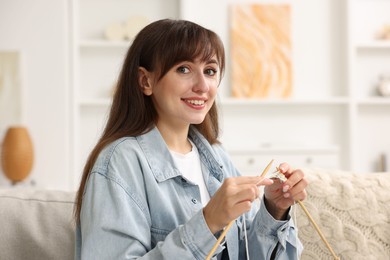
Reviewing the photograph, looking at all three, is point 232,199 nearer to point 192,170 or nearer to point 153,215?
point 153,215

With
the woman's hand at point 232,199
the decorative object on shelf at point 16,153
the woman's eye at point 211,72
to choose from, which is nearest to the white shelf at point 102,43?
the decorative object on shelf at point 16,153

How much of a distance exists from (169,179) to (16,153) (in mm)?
3095

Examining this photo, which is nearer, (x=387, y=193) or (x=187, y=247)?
(x=187, y=247)

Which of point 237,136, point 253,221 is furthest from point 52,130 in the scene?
point 253,221

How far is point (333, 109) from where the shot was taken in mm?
4961

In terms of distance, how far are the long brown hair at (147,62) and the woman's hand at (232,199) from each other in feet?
1.14

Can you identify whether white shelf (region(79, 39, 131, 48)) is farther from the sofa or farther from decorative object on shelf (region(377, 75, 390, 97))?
the sofa

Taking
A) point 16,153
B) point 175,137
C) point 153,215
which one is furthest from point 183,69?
point 16,153

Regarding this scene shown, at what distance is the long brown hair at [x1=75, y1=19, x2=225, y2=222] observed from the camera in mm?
1601

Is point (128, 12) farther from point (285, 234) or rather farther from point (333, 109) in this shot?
point (285, 234)

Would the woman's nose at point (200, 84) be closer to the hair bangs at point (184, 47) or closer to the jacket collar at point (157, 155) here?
the hair bangs at point (184, 47)

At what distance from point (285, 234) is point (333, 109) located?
3.40 metres

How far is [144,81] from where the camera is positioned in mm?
1666

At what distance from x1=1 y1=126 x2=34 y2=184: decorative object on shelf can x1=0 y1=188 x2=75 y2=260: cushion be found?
2.68 meters
